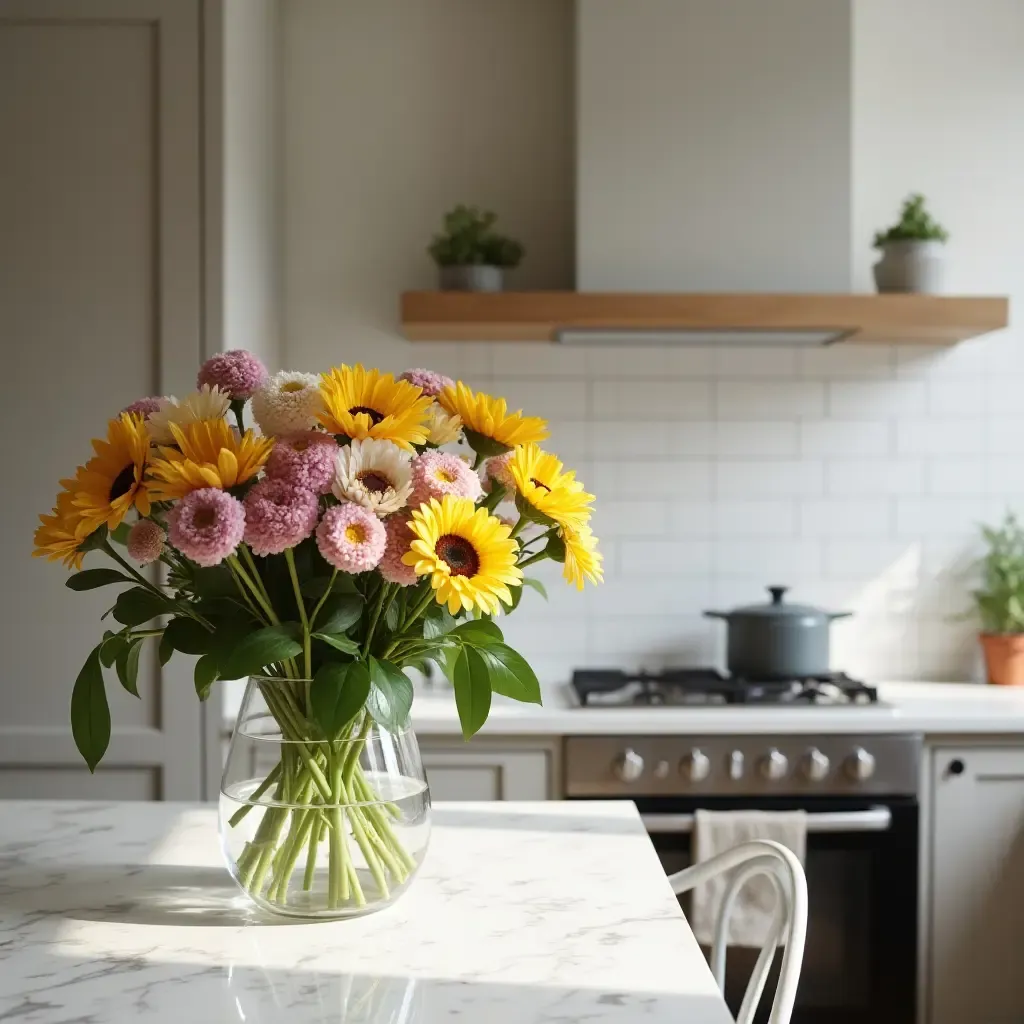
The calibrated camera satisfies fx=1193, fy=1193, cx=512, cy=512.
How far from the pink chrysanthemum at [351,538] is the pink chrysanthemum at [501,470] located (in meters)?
0.15

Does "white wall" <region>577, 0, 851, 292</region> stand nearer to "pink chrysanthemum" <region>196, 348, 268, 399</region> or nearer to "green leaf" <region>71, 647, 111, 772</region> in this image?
"pink chrysanthemum" <region>196, 348, 268, 399</region>

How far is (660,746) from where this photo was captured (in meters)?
2.46

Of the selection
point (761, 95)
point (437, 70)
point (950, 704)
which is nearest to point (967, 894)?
point (950, 704)

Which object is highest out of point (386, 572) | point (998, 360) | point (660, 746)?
point (998, 360)

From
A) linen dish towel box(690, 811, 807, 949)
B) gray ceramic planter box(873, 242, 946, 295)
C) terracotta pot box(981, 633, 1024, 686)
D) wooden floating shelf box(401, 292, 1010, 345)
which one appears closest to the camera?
linen dish towel box(690, 811, 807, 949)

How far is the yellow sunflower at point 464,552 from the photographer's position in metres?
0.96

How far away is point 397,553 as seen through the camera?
1.00m

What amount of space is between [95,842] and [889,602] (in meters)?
2.26

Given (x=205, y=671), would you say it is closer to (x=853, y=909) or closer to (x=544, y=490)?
(x=544, y=490)

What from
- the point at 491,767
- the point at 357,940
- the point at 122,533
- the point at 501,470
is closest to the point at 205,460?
the point at 122,533

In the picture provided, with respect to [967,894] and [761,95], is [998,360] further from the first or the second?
[967,894]

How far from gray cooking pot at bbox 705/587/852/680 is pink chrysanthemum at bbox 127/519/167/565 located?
75.5 inches

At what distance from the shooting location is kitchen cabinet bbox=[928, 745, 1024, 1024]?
251cm

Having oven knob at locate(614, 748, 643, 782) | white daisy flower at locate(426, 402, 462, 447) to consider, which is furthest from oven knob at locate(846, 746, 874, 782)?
white daisy flower at locate(426, 402, 462, 447)
